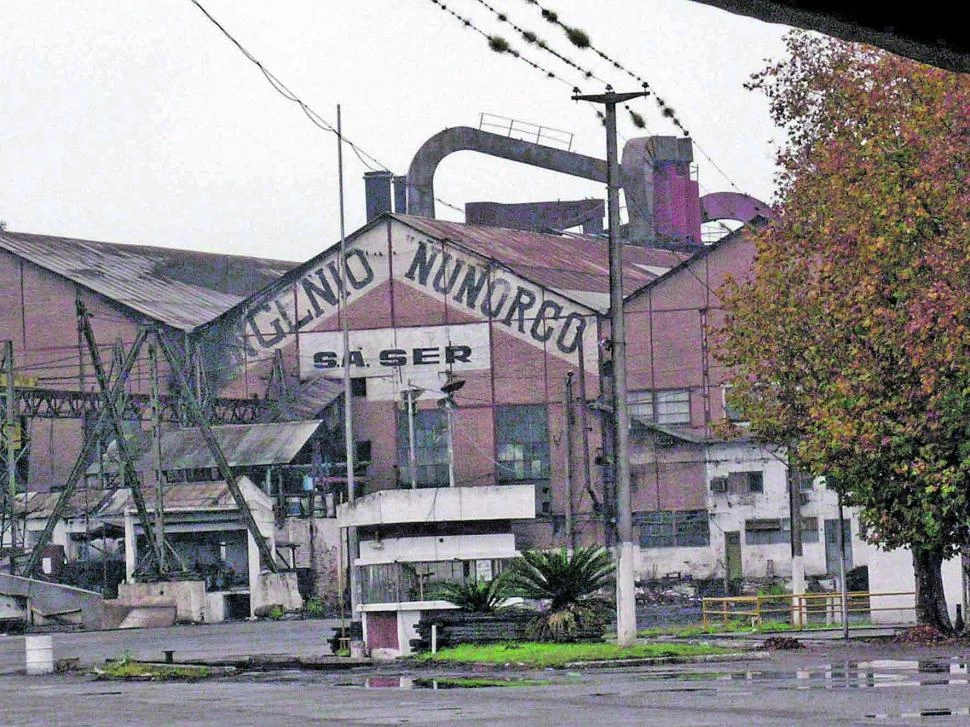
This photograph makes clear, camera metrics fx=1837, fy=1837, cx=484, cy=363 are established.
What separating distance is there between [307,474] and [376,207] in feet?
67.0

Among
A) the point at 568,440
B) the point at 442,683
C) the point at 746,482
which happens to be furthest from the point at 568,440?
the point at 442,683

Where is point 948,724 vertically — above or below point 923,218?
below

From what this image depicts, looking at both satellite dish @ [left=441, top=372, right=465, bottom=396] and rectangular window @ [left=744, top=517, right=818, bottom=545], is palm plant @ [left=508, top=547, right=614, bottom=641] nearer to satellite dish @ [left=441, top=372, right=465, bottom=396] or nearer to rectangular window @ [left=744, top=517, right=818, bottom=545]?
satellite dish @ [left=441, top=372, right=465, bottom=396]

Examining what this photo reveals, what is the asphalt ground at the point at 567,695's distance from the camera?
1598 cm

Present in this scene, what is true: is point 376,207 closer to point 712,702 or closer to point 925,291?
point 925,291

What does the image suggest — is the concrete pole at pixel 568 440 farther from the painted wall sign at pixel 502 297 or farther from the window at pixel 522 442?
the painted wall sign at pixel 502 297

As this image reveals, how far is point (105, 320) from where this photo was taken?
7438 cm

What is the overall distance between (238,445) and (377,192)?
72.9 ft

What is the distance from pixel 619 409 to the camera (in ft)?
94.7

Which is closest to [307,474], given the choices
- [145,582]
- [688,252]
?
[145,582]

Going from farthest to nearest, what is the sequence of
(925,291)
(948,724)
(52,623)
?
1. (52,623)
2. (925,291)
3. (948,724)

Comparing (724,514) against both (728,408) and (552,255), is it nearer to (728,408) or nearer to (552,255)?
(728,408)

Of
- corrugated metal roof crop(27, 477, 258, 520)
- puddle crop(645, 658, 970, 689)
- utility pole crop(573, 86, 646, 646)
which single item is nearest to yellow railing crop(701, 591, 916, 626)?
utility pole crop(573, 86, 646, 646)

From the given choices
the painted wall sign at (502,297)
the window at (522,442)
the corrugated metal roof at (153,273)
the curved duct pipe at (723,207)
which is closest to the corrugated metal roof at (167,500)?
the corrugated metal roof at (153,273)
